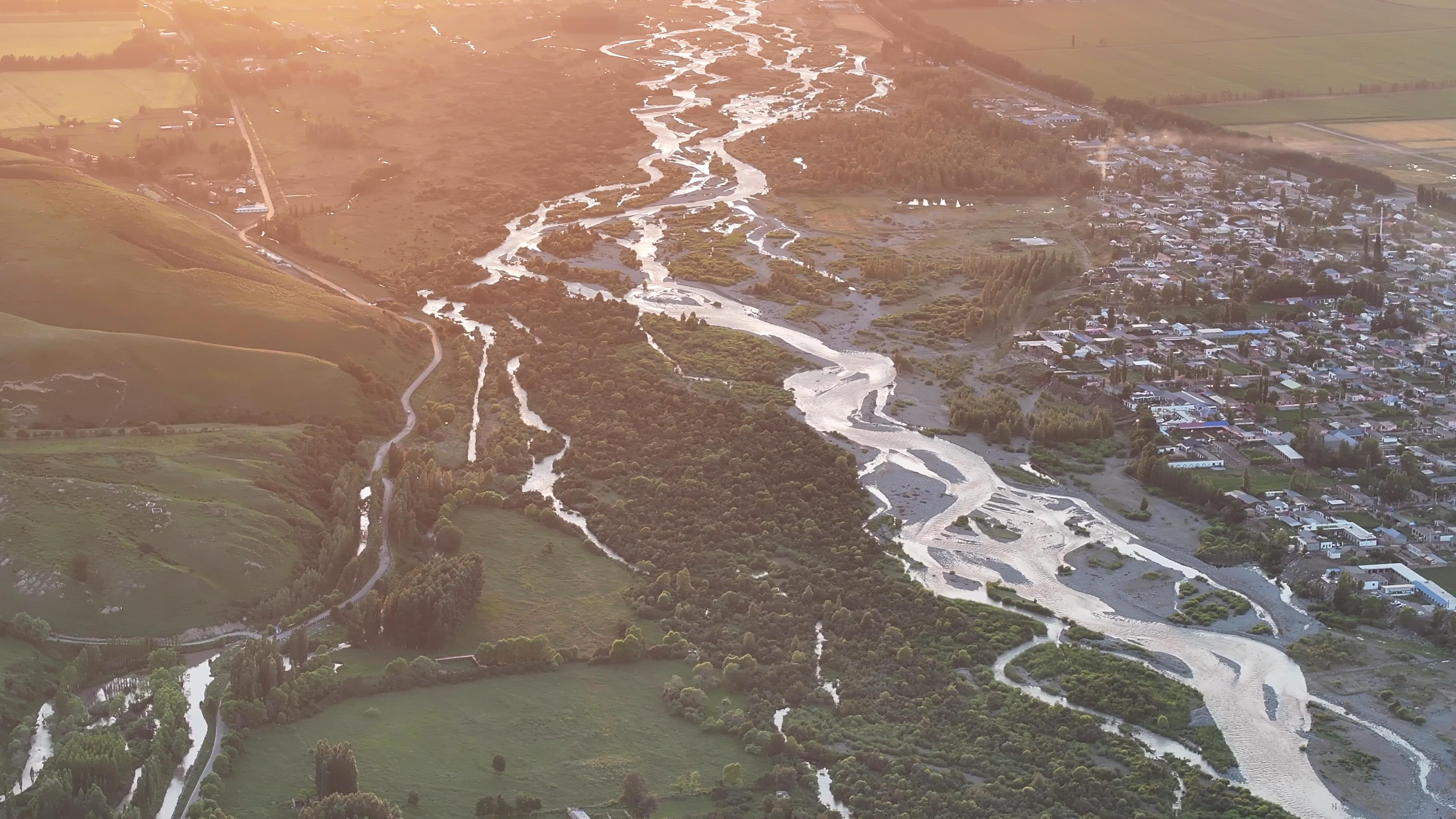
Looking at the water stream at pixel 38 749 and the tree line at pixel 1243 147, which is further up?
the tree line at pixel 1243 147

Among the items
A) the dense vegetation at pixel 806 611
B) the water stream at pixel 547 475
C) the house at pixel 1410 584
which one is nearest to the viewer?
the dense vegetation at pixel 806 611

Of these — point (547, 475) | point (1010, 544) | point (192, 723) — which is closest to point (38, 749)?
point (192, 723)

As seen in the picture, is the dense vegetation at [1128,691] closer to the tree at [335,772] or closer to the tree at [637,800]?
the tree at [637,800]

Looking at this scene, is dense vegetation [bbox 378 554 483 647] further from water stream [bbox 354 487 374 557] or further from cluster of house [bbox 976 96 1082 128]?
cluster of house [bbox 976 96 1082 128]

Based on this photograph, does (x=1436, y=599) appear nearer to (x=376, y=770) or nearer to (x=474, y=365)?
(x=376, y=770)

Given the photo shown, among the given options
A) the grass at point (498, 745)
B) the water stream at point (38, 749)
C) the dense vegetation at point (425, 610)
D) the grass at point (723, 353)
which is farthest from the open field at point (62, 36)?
the grass at point (498, 745)

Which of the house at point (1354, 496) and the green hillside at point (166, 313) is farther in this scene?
the green hillside at point (166, 313)

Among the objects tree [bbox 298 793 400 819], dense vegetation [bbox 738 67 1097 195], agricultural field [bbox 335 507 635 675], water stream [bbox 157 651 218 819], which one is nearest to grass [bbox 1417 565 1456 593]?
agricultural field [bbox 335 507 635 675]
